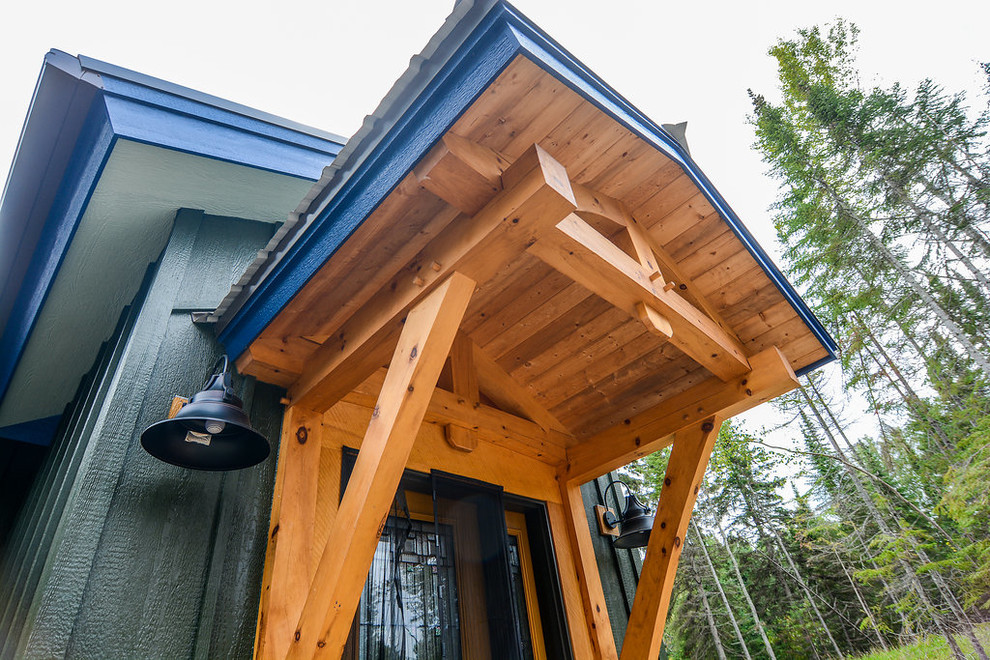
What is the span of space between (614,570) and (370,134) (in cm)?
309

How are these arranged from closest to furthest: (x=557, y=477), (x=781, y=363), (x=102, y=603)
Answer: (x=102, y=603), (x=781, y=363), (x=557, y=477)

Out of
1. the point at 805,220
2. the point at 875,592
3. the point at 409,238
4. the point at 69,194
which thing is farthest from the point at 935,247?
the point at 69,194

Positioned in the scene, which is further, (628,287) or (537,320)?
(537,320)

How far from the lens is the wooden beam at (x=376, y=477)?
1427mm

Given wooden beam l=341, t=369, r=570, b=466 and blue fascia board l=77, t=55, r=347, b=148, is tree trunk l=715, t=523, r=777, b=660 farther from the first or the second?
blue fascia board l=77, t=55, r=347, b=148

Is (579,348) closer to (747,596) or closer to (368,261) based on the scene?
(368,261)

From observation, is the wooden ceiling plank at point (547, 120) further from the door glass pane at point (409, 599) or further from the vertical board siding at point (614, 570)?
the vertical board siding at point (614, 570)

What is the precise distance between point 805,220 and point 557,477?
11331mm

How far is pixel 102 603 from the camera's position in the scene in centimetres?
164

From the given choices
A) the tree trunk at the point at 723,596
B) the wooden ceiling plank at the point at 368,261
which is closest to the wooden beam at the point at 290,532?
the wooden ceiling plank at the point at 368,261

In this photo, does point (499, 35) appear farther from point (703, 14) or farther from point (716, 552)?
point (703, 14)

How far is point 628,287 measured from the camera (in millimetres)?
1969

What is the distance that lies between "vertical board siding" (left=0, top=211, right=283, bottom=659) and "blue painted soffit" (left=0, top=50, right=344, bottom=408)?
0.64 meters

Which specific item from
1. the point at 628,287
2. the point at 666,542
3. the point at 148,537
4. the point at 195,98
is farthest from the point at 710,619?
the point at 195,98
